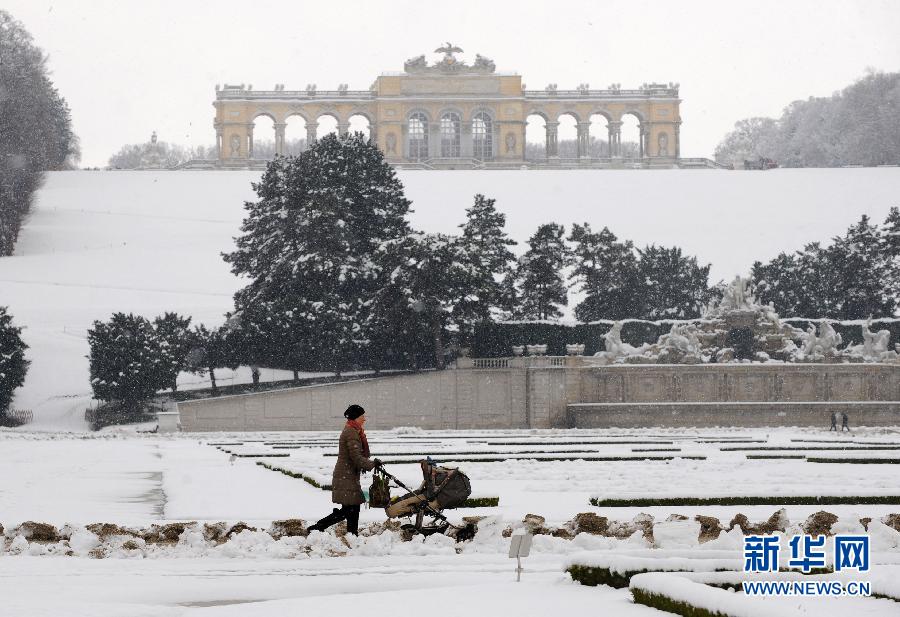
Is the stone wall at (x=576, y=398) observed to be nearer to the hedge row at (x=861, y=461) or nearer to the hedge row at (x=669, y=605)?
the hedge row at (x=861, y=461)

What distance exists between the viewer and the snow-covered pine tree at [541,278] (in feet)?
173

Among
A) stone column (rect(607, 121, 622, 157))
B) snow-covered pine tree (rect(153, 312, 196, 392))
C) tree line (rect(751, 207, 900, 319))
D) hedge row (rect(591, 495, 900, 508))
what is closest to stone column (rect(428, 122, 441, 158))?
stone column (rect(607, 121, 622, 157))

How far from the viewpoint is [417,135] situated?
102 meters

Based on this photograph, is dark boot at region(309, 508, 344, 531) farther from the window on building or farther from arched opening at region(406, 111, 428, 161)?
the window on building

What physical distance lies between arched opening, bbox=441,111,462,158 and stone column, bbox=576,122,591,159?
8.69 m

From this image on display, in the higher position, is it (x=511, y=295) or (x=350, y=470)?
(x=511, y=295)

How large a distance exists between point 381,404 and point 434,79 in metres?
59.1

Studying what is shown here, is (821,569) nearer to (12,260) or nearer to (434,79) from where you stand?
(12,260)

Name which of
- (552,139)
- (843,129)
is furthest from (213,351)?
(843,129)

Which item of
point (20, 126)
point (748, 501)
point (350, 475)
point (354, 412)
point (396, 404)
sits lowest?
point (396, 404)

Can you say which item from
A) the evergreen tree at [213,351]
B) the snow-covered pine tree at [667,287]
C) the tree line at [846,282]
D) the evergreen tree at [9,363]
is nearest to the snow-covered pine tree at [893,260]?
the tree line at [846,282]

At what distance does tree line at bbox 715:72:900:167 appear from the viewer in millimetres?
97950

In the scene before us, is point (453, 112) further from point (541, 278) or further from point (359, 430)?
point (359, 430)

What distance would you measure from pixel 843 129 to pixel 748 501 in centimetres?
9285
